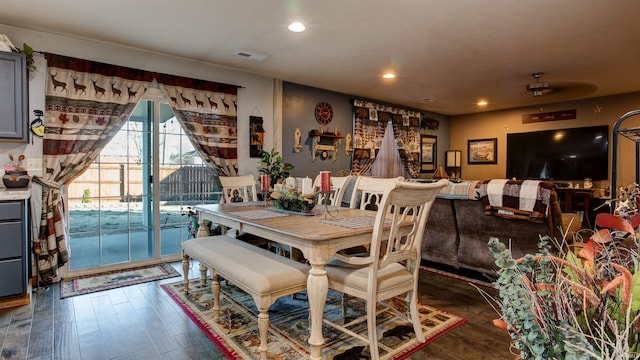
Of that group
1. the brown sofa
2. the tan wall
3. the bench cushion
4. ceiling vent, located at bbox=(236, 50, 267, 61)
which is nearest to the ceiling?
ceiling vent, located at bbox=(236, 50, 267, 61)

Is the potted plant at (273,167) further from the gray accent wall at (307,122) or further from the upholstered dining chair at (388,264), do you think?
the upholstered dining chair at (388,264)

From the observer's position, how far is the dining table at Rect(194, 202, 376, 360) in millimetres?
1817

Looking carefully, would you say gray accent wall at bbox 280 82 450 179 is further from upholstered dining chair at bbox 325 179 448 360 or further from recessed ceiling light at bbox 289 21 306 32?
upholstered dining chair at bbox 325 179 448 360

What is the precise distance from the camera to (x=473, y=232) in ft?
11.0

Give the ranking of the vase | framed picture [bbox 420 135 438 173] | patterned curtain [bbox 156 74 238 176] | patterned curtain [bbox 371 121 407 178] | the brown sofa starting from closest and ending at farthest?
the vase < the brown sofa < patterned curtain [bbox 156 74 238 176] < patterned curtain [bbox 371 121 407 178] < framed picture [bbox 420 135 438 173]

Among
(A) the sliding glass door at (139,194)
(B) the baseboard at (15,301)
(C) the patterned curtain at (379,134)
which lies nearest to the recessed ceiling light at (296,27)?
(A) the sliding glass door at (139,194)

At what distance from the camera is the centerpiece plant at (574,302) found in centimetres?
51

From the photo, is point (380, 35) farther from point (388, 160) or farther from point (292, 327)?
point (388, 160)

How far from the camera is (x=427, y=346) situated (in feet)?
7.04

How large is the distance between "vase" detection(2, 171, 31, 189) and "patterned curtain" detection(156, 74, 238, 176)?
1528 mm

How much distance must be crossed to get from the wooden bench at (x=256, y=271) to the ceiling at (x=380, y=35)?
74.2 inches

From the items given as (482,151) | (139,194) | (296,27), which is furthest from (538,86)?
(139,194)

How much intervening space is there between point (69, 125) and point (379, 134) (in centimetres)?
466

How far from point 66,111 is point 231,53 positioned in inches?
67.3
